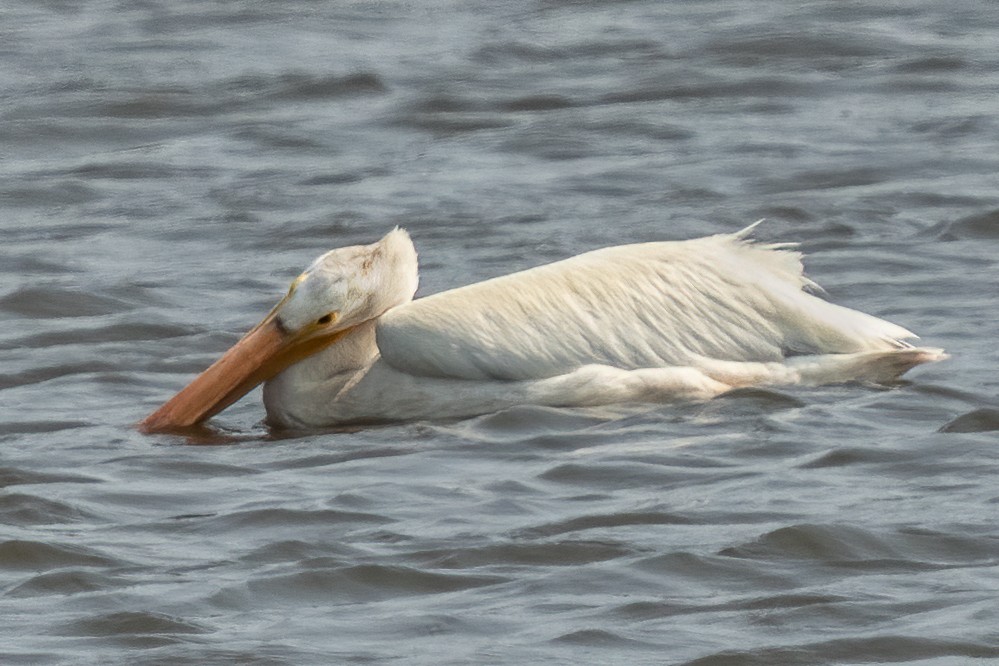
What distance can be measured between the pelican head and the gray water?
17 cm

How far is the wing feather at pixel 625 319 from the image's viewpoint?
6.82 m

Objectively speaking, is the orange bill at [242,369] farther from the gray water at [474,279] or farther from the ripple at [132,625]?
the ripple at [132,625]

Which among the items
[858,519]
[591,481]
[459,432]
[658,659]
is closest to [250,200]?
[459,432]

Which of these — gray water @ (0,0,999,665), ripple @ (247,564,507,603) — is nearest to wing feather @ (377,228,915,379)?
gray water @ (0,0,999,665)

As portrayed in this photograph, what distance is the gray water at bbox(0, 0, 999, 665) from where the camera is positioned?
487 cm

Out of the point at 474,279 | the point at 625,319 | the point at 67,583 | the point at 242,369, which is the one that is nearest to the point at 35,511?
the point at 67,583

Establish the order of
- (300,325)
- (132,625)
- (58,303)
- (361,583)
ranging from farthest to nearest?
(58,303) → (300,325) → (361,583) → (132,625)

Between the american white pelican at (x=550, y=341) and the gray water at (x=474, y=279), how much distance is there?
0.10 meters

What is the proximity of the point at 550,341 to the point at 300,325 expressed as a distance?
73cm

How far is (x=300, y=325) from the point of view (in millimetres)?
7004

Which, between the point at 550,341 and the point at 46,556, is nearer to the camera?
the point at 46,556

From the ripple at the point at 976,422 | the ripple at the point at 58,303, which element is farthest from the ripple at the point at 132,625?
the ripple at the point at 58,303

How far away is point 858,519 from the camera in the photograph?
5430 millimetres

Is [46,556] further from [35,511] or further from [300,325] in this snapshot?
[300,325]
